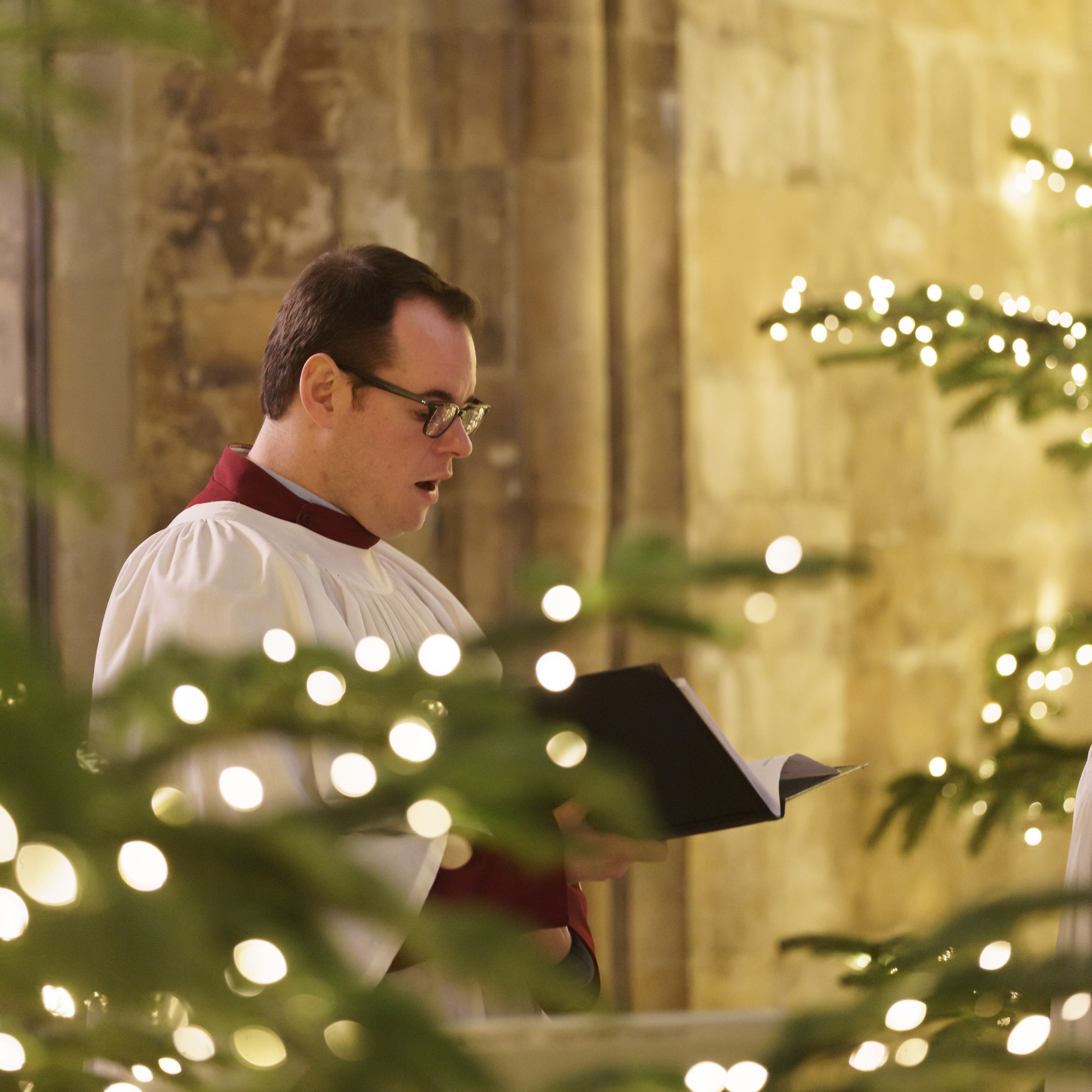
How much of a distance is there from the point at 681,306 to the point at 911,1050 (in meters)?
3.59

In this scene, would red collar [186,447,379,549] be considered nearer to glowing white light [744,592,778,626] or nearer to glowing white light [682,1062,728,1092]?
glowing white light [682,1062,728,1092]

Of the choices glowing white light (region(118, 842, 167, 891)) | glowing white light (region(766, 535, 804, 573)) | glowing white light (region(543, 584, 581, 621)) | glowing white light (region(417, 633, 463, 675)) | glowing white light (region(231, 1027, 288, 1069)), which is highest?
glowing white light (region(766, 535, 804, 573))

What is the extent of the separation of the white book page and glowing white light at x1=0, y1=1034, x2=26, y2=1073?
980 mm

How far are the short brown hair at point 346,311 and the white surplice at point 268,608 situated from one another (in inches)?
8.7

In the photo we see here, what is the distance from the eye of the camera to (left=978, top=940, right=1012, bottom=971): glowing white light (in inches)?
19.6

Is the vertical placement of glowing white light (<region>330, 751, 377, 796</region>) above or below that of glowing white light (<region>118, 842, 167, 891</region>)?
below

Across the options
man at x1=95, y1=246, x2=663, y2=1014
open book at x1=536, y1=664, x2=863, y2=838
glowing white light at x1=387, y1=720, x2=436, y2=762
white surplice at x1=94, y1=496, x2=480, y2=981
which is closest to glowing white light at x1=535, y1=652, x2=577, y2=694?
glowing white light at x1=387, y1=720, x2=436, y2=762

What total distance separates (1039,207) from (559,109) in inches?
78.3

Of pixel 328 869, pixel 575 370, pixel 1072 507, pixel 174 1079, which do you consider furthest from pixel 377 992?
pixel 1072 507

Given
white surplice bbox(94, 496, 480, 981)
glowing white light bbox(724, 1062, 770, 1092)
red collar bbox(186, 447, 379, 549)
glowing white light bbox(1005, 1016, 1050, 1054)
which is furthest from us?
red collar bbox(186, 447, 379, 549)

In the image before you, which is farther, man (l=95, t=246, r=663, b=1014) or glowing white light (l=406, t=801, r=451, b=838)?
man (l=95, t=246, r=663, b=1014)

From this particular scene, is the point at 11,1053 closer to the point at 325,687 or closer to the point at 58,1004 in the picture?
the point at 58,1004

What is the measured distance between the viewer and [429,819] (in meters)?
0.48

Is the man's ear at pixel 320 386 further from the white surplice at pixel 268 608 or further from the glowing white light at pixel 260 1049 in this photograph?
the glowing white light at pixel 260 1049
